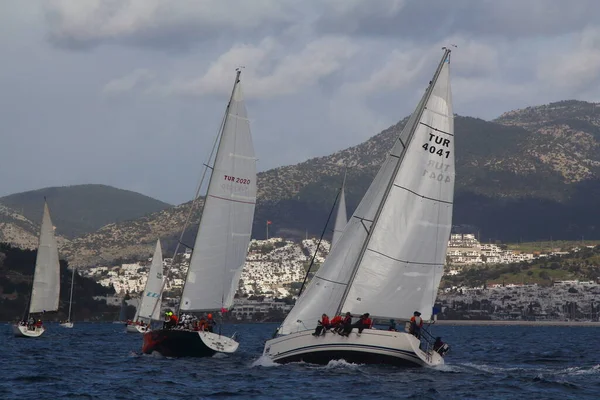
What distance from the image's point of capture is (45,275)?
A: 11631cm

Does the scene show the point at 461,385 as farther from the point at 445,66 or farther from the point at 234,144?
the point at 234,144

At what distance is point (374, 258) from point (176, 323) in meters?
13.9

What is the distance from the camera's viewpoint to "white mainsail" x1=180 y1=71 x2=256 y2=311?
215ft

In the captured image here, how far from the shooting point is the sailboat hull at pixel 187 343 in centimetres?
6188

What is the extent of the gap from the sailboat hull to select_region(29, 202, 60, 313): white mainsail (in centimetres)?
5337

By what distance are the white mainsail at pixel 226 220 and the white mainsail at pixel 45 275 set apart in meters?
51.2

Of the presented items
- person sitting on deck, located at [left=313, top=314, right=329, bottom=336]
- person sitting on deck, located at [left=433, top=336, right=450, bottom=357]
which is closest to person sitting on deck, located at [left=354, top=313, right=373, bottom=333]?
person sitting on deck, located at [left=313, top=314, right=329, bottom=336]

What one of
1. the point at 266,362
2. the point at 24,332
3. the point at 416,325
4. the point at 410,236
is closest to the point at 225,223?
the point at 266,362

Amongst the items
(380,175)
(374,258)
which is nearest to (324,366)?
(374,258)

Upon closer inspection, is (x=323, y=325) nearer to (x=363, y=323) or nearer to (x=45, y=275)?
(x=363, y=323)

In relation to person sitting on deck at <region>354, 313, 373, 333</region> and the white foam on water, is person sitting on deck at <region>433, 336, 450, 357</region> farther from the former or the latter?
the white foam on water

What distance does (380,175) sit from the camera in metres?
54.9

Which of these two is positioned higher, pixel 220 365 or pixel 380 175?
pixel 380 175

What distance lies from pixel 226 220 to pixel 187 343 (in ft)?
25.7
